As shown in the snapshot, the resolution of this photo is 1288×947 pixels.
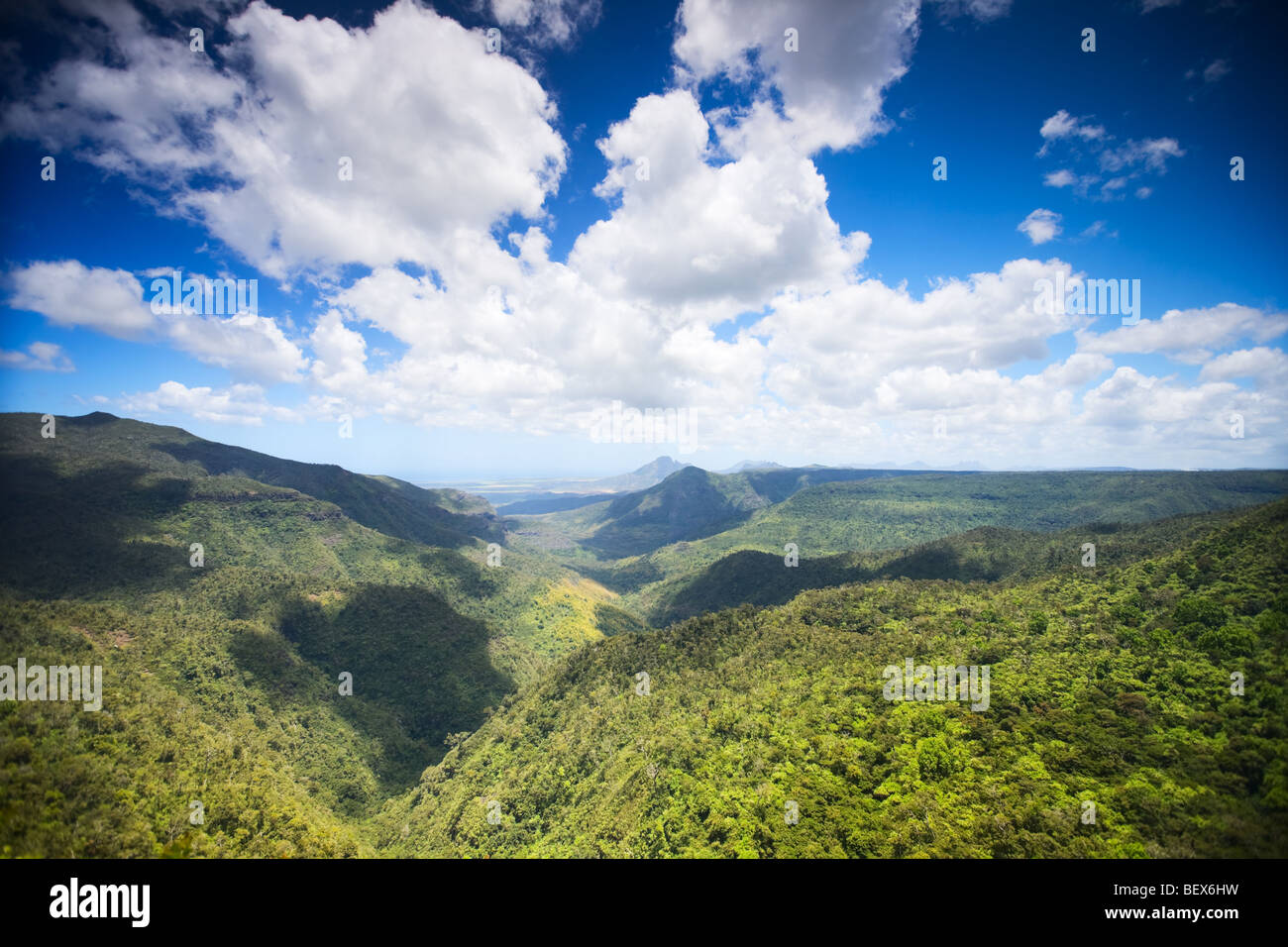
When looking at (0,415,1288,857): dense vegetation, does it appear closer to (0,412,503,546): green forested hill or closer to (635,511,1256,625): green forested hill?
(635,511,1256,625): green forested hill

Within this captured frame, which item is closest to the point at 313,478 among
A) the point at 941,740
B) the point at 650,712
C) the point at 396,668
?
the point at 396,668

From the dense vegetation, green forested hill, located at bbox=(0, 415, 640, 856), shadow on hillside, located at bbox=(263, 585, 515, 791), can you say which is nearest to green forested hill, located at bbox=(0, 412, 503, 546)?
green forested hill, located at bbox=(0, 415, 640, 856)

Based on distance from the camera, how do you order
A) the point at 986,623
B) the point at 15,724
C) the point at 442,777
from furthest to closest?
the point at 442,777, the point at 986,623, the point at 15,724

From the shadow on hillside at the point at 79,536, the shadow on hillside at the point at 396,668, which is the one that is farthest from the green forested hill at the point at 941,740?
the shadow on hillside at the point at 79,536
